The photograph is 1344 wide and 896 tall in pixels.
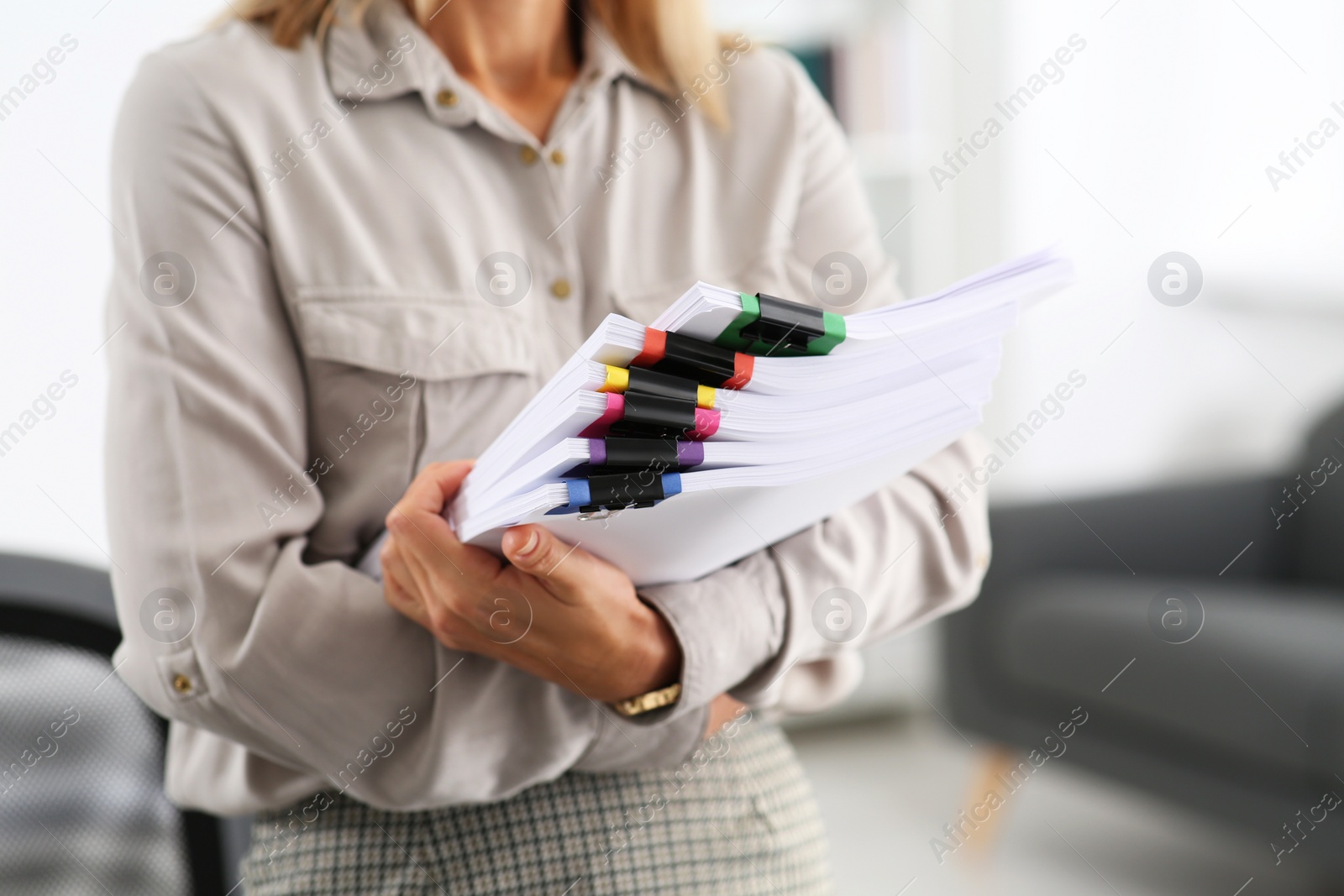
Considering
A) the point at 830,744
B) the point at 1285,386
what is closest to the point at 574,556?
the point at 830,744

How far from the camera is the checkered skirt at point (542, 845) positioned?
0.64 meters

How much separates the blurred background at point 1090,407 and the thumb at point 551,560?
3.45 feet

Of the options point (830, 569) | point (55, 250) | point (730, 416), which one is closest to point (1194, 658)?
point (830, 569)

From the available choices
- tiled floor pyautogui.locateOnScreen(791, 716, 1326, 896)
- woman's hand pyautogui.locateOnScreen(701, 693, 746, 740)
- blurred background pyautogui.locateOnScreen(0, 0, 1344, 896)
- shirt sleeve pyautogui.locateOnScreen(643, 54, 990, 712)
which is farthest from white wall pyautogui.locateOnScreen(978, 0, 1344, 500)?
woman's hand pyautogui.locateOnScreen(701, 693, 746, 740)

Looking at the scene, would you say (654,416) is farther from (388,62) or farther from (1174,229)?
(1174,229)

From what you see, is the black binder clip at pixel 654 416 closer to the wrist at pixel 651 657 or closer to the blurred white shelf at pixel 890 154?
the wrist at pixel 651 657

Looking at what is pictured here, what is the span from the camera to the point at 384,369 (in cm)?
66

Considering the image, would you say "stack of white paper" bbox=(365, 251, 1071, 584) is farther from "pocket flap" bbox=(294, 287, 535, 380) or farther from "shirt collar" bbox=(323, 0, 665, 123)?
"shirt collar" bbox=(323, 0, 665, 123)

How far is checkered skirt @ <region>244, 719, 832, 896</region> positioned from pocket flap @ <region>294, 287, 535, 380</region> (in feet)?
0.91

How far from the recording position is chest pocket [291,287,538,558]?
0.65 metres

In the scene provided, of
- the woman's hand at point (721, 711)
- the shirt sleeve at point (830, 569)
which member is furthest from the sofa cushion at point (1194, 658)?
the woman's hand at point (721, 711)

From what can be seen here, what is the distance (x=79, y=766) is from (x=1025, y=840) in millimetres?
2011

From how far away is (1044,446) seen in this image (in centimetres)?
274

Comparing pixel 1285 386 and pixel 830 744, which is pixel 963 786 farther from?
pixel 1285 386
